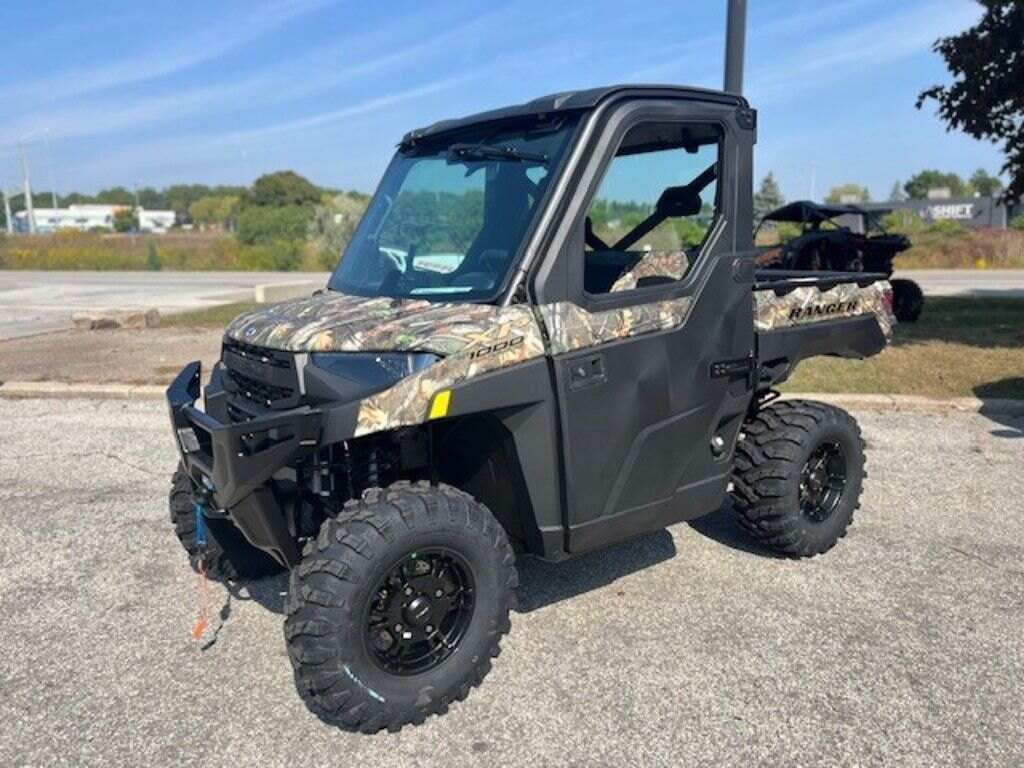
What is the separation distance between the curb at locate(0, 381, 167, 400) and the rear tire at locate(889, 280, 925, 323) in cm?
1045

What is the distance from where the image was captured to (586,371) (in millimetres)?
3320

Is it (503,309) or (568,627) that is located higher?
(503,309)

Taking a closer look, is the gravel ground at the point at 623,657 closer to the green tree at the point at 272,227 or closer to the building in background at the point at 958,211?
the green tree at the point at 272,227

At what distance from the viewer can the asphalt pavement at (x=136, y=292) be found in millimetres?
17656

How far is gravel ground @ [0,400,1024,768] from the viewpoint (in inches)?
119

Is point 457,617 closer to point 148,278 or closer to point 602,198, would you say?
point 602,198

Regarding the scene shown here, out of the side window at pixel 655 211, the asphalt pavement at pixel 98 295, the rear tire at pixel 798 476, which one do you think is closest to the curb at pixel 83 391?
the asphalt pavement at pixel 98 295

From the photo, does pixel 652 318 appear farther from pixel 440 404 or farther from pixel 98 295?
pixel 98 295

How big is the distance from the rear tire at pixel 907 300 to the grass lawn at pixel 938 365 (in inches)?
7.6

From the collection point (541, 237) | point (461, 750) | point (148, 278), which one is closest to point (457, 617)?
point (461, 750)

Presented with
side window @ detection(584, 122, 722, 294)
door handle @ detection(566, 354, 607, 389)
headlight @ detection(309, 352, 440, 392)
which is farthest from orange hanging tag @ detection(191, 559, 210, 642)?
side window @ detection(584, 122, 722, 294)

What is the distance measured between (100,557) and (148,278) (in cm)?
3015

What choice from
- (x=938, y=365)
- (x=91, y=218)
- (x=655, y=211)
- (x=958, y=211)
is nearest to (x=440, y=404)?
(x=655, y=211)

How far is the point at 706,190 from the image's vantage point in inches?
152
